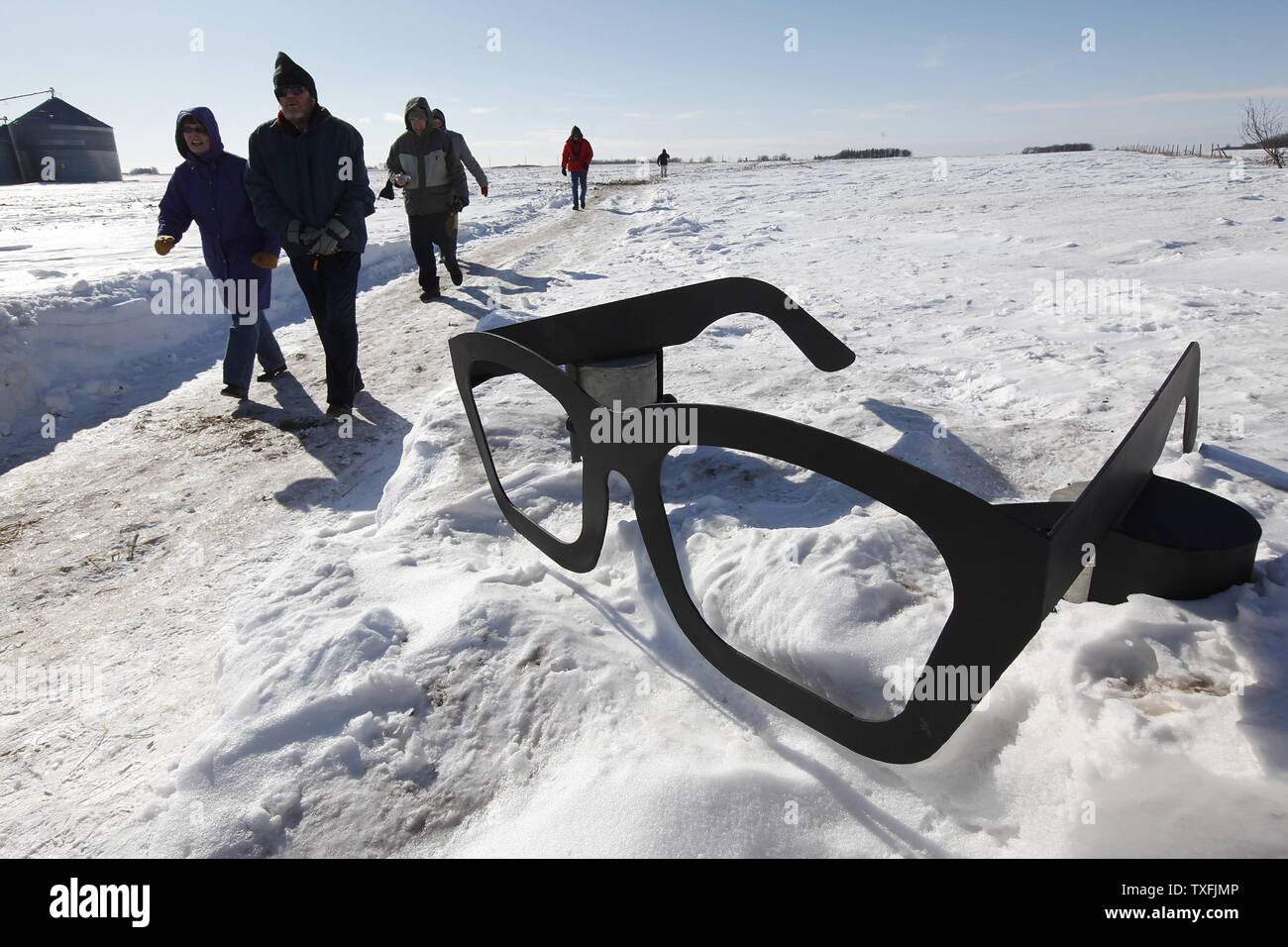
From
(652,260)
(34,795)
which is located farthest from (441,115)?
(34,795)

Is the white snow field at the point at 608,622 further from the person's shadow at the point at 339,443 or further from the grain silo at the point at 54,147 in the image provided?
the grain silo at the point at 54,147

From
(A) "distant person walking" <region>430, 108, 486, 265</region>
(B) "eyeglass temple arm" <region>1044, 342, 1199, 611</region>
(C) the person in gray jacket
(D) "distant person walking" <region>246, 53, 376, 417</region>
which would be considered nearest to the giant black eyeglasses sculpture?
(B) "eyeglass temple arm" <region>1044, 342, 1199, 611</region>

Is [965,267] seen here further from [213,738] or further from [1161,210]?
[213,738]

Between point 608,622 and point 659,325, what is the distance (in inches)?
A: 59.8

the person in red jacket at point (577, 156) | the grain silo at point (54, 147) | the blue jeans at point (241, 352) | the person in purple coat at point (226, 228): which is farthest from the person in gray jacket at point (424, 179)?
the grain silo at point (54, 147)

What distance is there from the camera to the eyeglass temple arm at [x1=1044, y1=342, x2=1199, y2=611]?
1.07 m

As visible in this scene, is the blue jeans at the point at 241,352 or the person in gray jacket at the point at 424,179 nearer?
the blue jeans at the point at 241,352

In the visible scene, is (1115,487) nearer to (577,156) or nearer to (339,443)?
(339,443)

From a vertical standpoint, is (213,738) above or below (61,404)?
below

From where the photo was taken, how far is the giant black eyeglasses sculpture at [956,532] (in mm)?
989

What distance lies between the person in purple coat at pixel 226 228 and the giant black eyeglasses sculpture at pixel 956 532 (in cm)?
286

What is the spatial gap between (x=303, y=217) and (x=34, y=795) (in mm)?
3338

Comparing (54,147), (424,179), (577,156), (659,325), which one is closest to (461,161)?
(424,179)

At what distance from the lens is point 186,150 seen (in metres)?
3.96
